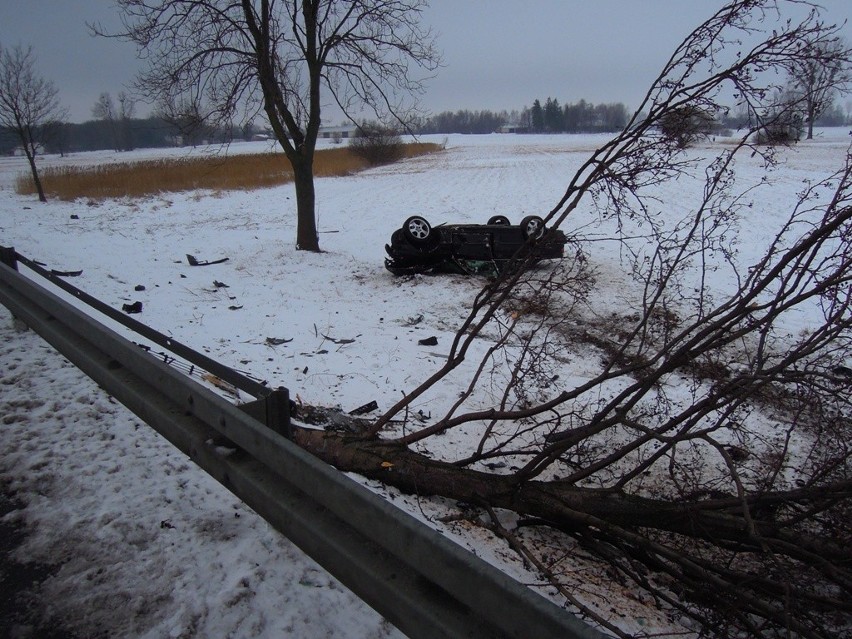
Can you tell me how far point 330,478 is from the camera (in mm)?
1722

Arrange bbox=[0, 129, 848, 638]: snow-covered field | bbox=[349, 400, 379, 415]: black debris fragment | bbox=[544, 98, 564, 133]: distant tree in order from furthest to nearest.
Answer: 1. bbox=[544, 98, 564, 133]: distant tree
2. bbox=[349, 400, 379, 415]: black debris fragment
3. bbox=[0, 129, 848, 638]: snow-covered field

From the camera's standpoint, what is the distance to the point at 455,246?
416 inches

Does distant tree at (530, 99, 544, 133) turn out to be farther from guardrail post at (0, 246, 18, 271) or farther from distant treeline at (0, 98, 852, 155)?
guardrail post at (0, 246, 18, 271)

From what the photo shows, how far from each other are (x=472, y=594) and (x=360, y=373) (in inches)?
196

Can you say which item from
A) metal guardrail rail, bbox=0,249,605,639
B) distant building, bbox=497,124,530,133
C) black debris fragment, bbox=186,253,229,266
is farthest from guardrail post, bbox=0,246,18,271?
distant building, bbox=497,124,530,133

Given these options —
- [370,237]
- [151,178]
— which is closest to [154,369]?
[370,237]

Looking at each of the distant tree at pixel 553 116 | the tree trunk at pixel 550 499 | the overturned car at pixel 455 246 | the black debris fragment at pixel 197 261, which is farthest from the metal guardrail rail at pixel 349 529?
the distant tree at pixel 553 116

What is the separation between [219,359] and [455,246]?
5.53 meters

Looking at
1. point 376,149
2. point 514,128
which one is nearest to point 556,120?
point 514,128

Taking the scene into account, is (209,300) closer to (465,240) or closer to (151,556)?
(465,240)

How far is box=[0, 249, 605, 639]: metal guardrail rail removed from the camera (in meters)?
1.34

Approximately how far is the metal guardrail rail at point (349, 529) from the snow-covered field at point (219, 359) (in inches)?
16.7

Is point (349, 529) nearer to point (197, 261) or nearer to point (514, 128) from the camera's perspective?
point (197, 261)

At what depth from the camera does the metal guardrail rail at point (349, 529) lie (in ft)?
4.39
